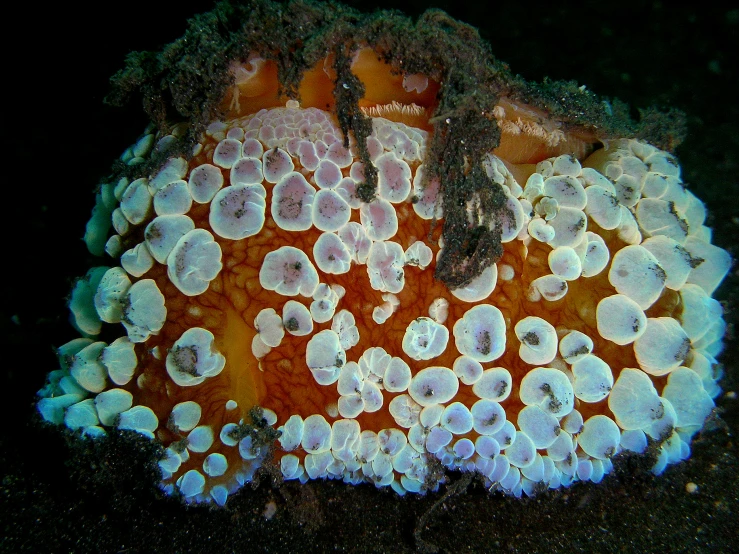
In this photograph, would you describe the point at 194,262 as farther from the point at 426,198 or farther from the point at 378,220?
the point at 426,198

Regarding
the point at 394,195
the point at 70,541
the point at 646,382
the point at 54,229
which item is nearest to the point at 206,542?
the point at 70,541

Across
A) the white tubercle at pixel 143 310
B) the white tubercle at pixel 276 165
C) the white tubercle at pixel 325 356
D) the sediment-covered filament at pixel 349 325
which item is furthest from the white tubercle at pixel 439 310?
the white tubercle at pixel 143 310

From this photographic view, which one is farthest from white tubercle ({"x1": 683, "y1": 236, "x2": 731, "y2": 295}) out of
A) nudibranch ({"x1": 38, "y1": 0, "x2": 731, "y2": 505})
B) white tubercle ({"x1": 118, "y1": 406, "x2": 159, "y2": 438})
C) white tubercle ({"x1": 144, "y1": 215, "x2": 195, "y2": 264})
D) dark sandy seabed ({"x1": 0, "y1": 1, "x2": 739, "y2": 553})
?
white tubercle ({"x1": 118, "y1": 406, "x2": 159, "y2": 438})

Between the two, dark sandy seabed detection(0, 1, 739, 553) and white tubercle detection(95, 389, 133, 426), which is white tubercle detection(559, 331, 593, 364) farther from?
white tubercle detection(95, 389, 133, 426)

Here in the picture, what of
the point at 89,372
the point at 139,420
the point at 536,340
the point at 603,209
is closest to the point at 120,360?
the point at 89,372

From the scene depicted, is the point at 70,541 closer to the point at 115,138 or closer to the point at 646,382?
the point at 646,382
